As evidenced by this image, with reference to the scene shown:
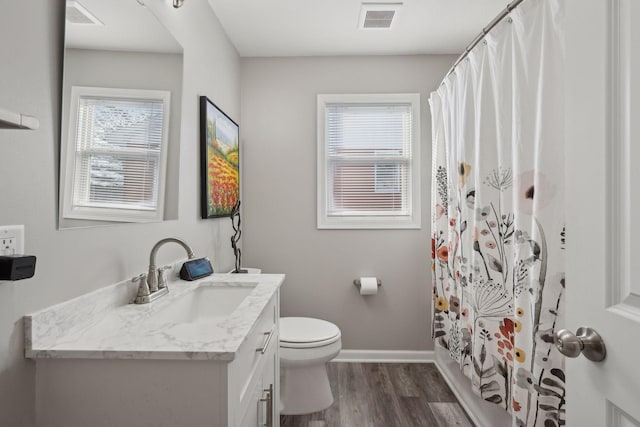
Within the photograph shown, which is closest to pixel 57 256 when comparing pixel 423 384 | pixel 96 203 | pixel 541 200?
pixel 96 203

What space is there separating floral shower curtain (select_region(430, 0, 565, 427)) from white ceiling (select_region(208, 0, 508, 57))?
49cm

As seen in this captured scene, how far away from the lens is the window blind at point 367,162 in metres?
2.78

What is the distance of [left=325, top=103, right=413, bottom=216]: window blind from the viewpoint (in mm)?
2777

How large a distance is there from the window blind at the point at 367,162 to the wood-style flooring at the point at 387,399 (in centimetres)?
118

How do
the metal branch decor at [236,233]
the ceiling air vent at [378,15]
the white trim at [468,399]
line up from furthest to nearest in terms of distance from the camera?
the metal branch decor at [236,233] → the ceiling air vent at [378,15] → the white trim at [468,399]

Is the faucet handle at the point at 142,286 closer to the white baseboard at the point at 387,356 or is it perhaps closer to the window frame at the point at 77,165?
the window frame at the point at 77,165

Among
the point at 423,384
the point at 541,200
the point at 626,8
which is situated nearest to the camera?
the point at 626,8

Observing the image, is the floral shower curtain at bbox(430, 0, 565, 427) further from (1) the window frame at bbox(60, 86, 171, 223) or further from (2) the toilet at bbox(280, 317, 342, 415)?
(1) the window frame at bbox(60, 86, 171, 223)

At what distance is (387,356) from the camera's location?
2729 mm

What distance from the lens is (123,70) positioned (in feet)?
3.93

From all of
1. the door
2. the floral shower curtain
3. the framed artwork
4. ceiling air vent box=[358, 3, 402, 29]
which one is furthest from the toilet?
ceiling air vent box=[358, 3, 402, 29]

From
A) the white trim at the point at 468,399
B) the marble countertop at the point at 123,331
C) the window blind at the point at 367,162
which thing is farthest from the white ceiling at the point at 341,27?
the white trim at the point at 468,399

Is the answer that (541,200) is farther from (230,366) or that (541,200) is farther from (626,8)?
(230,366)

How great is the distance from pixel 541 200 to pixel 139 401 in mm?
1362
